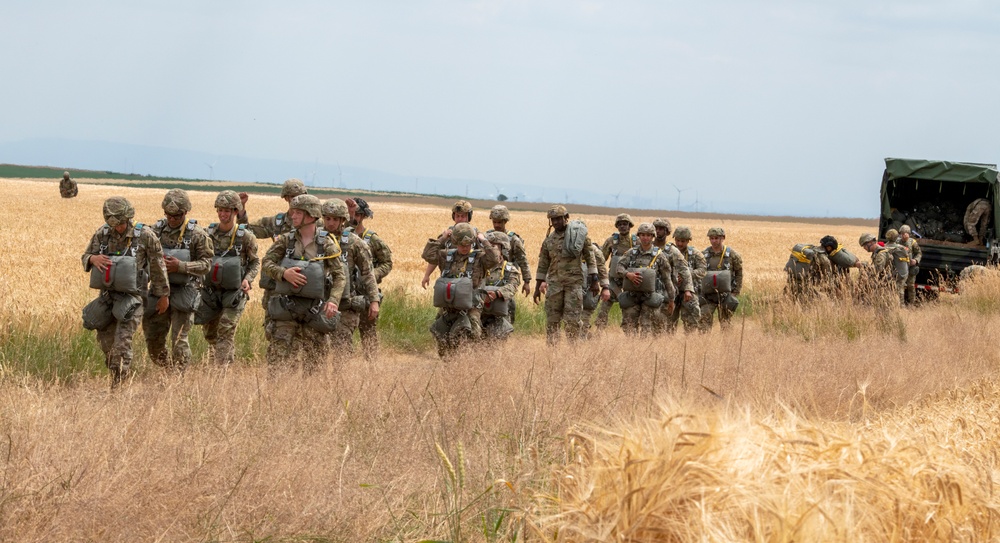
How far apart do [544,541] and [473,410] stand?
3.20 metres

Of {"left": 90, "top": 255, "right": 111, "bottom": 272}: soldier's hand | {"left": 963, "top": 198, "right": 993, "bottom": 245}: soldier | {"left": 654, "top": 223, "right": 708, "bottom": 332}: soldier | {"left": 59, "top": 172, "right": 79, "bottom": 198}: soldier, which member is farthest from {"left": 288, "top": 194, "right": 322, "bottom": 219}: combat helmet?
{"left": 59, "top": 172, "right": 79, "bottom": 198}: soldier

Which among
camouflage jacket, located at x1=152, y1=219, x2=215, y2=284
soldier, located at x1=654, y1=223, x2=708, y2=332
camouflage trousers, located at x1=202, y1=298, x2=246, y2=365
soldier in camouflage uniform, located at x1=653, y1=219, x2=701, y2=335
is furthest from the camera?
soldier, located at x1=654, y1=223, x2=708, y2=332

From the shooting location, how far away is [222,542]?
4.73m

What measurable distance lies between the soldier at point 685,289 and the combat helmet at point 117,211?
7383 millimetres

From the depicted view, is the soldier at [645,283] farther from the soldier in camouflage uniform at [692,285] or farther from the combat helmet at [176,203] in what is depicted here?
the combat helmet at [176,203]

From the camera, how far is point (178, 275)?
10195 millimetres

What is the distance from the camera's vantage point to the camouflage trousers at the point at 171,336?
10.2 m

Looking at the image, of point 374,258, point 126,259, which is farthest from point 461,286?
point 126,259

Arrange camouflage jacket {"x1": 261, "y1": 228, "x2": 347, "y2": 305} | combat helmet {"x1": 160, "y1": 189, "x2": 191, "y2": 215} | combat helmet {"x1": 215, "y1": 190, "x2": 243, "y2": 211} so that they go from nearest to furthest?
camouflage jacket {"x1": 261, "y1": 228, "x2": 347, "y2": 305} → combat helmet {"x1": 160, "y1": 189, "x2": 191, "y2": 215} → combat helmet {"x1": 215, "y1": 190, "x2": 243, "y2": 211}

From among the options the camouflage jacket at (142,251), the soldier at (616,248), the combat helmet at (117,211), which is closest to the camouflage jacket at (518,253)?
the soldier at (616,248)

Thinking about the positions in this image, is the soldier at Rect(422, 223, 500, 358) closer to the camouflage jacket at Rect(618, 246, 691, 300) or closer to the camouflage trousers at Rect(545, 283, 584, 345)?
the camouflage trousers at Rect(545, 283, 584, 345)

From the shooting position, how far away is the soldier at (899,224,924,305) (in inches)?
770

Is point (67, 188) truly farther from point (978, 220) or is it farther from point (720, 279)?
point (720, 279)

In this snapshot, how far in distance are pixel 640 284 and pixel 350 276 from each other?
4.40 m
